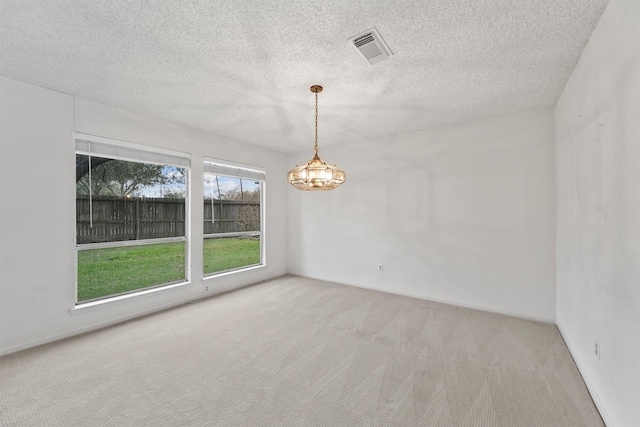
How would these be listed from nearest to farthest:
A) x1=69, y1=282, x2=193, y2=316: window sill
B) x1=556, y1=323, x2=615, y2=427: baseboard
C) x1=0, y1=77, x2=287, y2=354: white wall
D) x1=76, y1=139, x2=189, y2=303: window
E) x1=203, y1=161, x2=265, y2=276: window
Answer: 1. x1=556, y1=323, x2=615, y2=427: baseboard
2. x1=0, y1=77, x2=287, y2=354: white wall
3. x1=69, y1=282, x2=193, y2=316: window sill
4. x1=76, y1=139, x2=189, y2=303: window
5. x1=203, y1=161, x2=265, y2=276: window

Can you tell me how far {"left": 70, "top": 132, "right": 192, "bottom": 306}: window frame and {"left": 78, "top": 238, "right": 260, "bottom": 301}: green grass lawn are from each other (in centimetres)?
10

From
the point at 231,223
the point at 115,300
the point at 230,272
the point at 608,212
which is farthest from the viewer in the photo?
the point at 231,223

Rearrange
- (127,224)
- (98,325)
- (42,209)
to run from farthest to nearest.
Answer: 1. (127,224)
2. (98,325)
3. (42,209)

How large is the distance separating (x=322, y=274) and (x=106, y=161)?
3709 millimetres

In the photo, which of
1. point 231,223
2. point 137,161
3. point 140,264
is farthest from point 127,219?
point 231,223

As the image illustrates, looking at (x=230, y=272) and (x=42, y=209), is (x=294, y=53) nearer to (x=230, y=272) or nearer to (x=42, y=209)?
(x=42, y=209)

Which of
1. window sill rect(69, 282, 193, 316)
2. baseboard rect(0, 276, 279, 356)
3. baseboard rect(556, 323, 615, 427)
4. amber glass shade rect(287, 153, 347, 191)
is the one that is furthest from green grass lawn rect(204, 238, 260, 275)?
baseboard rect(556, 323, 615, 427)

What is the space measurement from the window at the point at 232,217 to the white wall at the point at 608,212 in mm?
4307

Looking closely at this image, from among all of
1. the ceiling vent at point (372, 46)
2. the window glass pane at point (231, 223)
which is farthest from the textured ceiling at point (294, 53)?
the window glass pane at point (231, 223)

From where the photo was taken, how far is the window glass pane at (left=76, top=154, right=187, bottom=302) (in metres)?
3.03

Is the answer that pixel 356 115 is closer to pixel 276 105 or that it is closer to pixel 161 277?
pixel 276 105

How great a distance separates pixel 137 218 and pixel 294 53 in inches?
114

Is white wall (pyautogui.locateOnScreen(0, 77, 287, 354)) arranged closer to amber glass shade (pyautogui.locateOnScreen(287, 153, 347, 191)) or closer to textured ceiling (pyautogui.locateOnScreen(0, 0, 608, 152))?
textured ceiling (pyautogui.locateOnScreen(0, 0, 608, 152))

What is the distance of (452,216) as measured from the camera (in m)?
3.72
